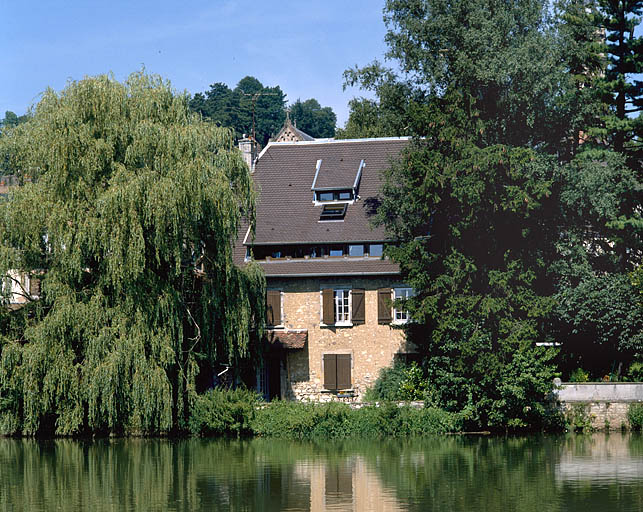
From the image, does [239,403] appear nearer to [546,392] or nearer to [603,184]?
[546,392]

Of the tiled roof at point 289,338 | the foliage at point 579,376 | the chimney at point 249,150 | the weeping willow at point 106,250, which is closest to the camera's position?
the weeping willow at point 106,250

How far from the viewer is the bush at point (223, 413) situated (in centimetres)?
3159

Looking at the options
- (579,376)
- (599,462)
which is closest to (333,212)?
(579,376)

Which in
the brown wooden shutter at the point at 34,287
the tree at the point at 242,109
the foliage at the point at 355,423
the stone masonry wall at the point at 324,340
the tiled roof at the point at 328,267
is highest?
the tree at the point at 242,109

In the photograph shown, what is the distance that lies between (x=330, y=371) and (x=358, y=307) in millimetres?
2544

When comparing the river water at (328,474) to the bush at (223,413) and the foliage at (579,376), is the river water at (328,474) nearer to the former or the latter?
the bush at (223,413)

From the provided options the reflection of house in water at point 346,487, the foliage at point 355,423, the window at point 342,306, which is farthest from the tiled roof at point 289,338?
the reflection of house in water at point 346,487

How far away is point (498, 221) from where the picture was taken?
1293 inches

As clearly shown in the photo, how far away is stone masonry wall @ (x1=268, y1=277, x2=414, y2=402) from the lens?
123 feet

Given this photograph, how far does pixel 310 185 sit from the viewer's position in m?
40.2

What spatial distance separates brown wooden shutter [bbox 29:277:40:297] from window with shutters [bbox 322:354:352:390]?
10625 mm

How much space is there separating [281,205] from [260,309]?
691 cm

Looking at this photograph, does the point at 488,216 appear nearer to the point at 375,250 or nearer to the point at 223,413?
the point at 375,250

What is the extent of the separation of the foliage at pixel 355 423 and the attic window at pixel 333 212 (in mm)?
8599
